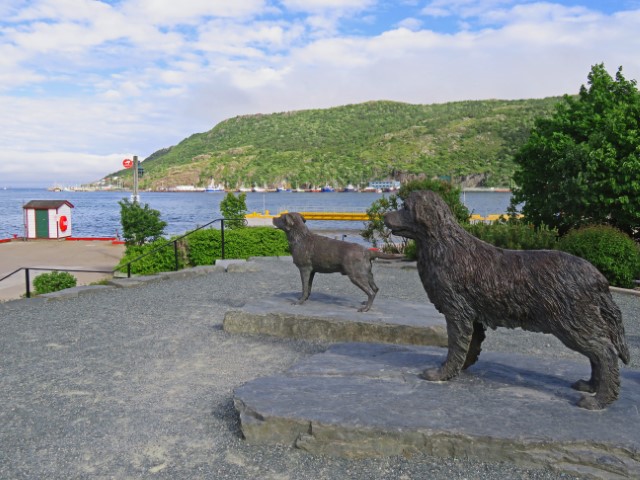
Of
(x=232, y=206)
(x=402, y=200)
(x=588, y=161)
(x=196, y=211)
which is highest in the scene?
(x=588, y=161)

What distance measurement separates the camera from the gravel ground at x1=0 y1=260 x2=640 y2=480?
11.5ft

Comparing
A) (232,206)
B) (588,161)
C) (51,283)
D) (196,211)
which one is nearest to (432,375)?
(51,283)

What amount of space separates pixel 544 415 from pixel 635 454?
0.60m

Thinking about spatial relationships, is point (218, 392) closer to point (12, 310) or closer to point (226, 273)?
point (12, 310)

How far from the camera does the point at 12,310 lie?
8742 millimetres

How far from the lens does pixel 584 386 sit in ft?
13.2

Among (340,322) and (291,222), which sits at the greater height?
(291,222)

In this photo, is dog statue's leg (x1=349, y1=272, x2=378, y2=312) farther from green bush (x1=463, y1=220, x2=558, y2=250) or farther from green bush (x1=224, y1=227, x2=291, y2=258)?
green bush (x1=224, y1=227, x2=291, y2=258)

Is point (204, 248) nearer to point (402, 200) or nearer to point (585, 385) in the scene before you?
point (402, 200)

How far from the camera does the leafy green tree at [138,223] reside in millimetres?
16375

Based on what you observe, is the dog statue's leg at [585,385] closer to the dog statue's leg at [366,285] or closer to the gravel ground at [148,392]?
the gravel ground at [148,392]

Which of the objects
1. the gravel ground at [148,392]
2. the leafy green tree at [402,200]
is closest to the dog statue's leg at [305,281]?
the gravel ground at [148,392]

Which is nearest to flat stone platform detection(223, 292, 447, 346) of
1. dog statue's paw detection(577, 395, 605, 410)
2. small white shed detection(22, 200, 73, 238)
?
dog statue's paw detection(577, 395, 605, 410)

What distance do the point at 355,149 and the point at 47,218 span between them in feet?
327
